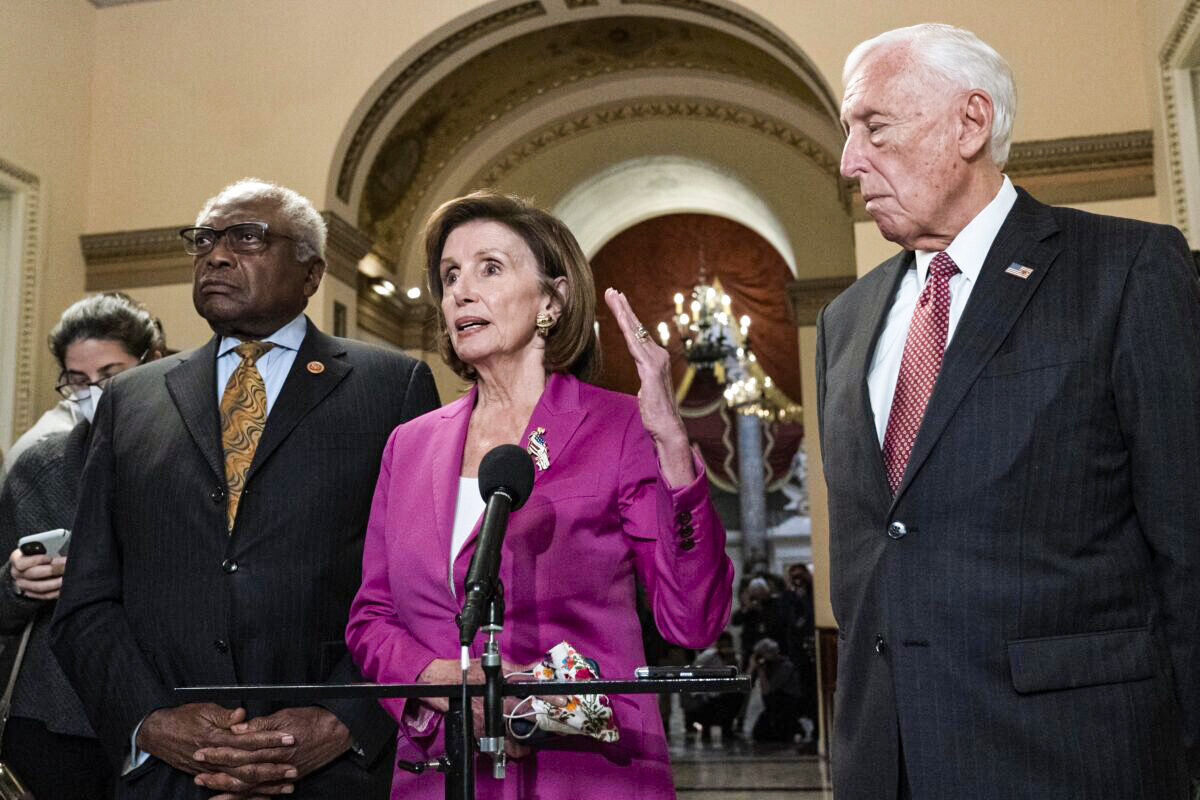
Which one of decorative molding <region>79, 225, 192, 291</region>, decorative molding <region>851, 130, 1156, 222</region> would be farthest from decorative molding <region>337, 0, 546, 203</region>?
decorative molding <region>851, 130, 1156, 222</region>

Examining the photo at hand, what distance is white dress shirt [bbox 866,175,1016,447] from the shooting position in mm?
1951

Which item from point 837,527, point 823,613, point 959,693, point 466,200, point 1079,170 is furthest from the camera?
point 823,613

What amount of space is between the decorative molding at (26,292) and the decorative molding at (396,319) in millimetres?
2356

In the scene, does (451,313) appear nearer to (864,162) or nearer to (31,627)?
(864,162)

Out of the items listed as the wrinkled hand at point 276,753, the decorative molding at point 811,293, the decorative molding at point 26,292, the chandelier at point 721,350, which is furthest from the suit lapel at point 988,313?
the chandelier at point 721,350

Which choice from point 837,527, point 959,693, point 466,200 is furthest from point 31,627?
point 959,693

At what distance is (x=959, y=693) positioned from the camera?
171cm

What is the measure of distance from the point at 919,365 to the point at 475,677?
864 mm

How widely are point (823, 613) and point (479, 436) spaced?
24.2ft

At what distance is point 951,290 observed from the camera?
1964mm

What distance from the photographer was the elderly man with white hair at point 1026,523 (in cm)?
167

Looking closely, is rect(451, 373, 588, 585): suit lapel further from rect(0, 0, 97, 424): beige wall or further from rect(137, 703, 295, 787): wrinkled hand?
rect(0, 0, 97, 424): beige wall

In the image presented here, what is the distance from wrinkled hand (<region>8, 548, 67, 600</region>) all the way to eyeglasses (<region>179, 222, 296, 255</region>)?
2.50ft

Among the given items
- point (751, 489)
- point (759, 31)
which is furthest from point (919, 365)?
point (751, 489)
